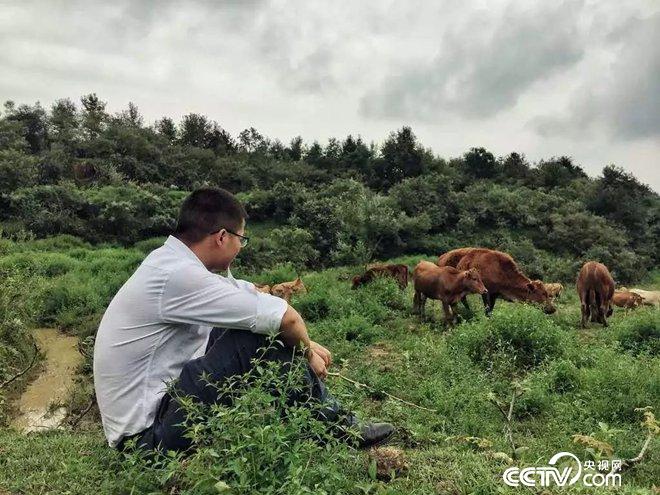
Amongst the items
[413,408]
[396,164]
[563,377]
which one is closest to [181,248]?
[413,408]

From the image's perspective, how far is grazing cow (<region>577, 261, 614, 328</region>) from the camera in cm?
981

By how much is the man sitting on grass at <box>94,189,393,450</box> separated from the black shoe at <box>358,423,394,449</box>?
43 cm


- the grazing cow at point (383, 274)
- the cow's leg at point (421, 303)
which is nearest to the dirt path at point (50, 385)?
the cow's leg at point (421, 303)

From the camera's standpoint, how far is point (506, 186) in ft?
121

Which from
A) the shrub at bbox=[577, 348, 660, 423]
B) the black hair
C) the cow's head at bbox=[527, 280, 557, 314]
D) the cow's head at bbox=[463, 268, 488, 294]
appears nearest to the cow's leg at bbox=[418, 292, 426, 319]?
the cow's head at bbox=[463, 268, 488, 294]

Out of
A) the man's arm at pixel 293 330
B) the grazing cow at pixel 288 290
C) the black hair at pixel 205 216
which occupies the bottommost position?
the grazing cow at pixel 288 290

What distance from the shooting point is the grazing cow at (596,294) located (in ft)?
32.2

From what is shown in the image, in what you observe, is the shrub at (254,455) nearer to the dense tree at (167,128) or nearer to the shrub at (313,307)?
the shrub at (313,307)

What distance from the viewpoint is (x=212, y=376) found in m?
2.91

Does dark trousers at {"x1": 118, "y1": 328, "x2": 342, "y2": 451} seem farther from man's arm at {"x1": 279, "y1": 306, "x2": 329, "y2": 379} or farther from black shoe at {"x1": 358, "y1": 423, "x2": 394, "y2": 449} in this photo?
black shoe at {"x1": 358, "y1": 423, "x2": 394, "y2": 449}

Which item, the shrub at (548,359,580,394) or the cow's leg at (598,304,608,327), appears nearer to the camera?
the shrub at (548,359,580,394)

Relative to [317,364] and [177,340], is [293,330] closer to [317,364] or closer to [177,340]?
[317,364]

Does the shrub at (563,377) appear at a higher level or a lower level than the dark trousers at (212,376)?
lower

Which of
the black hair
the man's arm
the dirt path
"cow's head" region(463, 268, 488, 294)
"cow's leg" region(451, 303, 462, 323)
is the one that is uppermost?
the black hair
